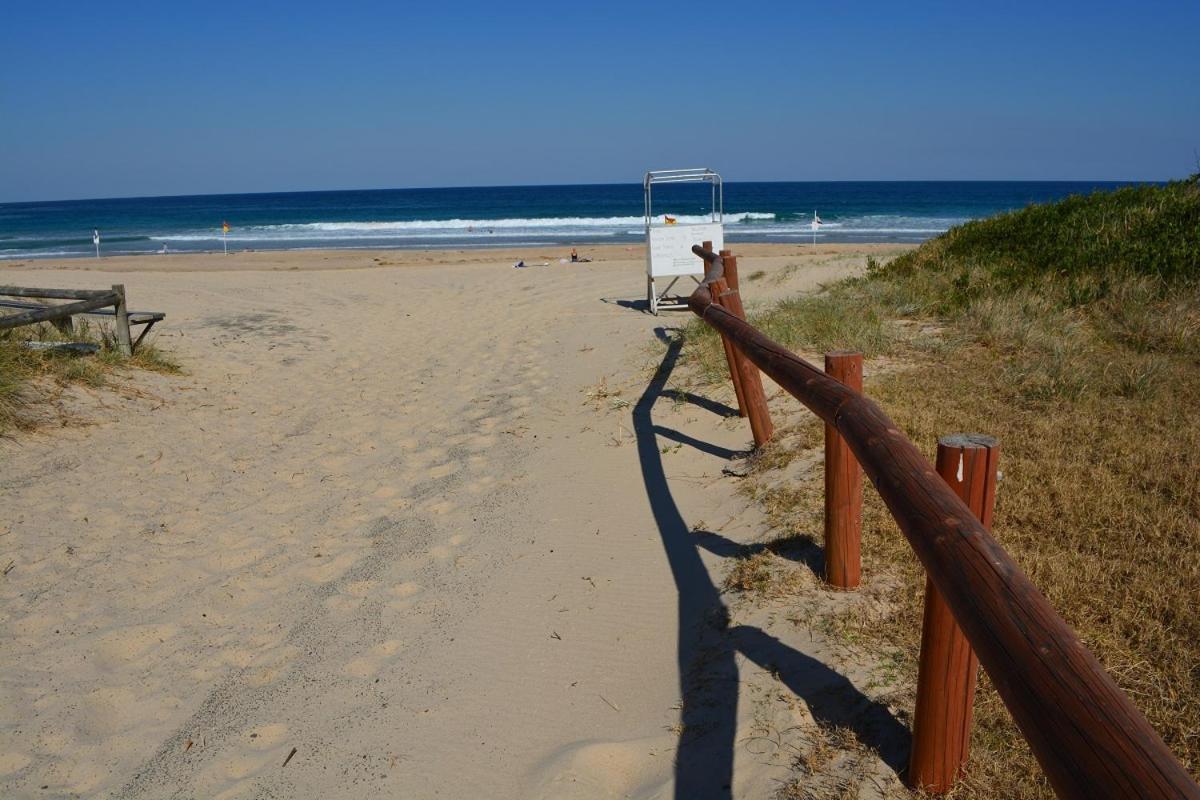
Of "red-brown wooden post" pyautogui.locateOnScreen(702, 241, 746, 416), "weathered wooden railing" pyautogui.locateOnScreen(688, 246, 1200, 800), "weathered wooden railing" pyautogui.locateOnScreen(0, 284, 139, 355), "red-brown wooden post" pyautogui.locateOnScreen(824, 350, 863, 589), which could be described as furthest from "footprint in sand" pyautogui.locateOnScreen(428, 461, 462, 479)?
"weathered wooden railing" pyautogui.locateOnScreen(0, 284, 139, 355)

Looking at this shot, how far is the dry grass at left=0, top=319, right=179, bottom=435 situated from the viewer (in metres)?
7.04

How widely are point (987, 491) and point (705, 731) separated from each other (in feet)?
4.48

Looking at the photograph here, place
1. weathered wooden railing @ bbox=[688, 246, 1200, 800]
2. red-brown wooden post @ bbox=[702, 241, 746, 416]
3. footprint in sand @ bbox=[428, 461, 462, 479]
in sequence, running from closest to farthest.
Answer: weathered wooden railing @ bbox=[688, 246, 1200, 800] < red-brown wooden post @ bbox=[702, 241, 746, 416] < footprint in sand @ bbox=[428, 461, 462, 479]

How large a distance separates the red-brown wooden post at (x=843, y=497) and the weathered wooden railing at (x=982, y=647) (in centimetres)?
24

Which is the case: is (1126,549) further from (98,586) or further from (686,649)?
(98,586)

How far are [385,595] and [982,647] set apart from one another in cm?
364

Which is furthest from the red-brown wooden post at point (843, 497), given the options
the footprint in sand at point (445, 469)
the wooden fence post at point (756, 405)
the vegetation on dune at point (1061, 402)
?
the footprint in sand at point (445, 469)

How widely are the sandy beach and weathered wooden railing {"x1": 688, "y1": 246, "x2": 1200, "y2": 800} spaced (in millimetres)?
556

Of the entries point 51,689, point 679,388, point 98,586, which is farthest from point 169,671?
point 679,388

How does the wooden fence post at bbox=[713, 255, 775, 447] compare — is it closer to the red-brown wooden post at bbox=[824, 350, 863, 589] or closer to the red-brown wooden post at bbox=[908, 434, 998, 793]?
the red-brown wooden post at bbox=[824, 350, 863, 589]

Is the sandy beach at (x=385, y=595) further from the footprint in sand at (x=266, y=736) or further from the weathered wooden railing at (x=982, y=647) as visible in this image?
the weathered wooden railing at (x=982, y=647)

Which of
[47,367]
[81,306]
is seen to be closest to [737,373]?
[47,367]

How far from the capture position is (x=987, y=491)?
7.48 feet

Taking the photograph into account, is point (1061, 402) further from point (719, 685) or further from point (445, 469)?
point (445, 469)
